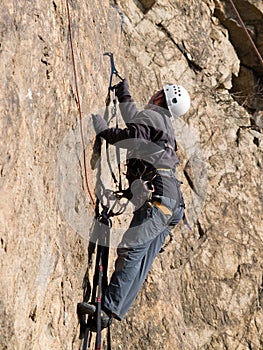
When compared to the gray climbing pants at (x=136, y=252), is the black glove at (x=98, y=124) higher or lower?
higher

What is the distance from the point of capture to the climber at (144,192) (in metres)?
5.40

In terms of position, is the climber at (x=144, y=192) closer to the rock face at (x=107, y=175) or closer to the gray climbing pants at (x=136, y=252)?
the gray climbing pants at (x=136, y=252)

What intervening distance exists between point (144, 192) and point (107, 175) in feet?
2.30

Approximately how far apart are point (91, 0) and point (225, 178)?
10.5 ft

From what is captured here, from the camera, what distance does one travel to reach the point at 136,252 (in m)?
5.46

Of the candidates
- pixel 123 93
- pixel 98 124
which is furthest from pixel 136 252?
pixel 123 93

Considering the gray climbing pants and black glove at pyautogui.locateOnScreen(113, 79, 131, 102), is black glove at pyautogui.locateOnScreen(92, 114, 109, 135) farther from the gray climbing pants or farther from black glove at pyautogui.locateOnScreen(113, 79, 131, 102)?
the gray climbing pants

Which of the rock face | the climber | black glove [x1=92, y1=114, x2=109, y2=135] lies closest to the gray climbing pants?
the climber

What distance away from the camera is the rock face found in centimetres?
434

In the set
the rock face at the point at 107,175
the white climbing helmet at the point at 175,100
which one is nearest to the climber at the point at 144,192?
the white climbing helmet at the point at 175,100

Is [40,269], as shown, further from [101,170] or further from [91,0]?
[91,0]

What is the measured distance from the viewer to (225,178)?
841 centimetres

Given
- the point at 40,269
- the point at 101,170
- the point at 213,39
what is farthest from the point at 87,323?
the point at 213,39

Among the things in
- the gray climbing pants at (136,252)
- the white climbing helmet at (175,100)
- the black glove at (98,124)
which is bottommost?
the gray climbing pants at (136,252)
